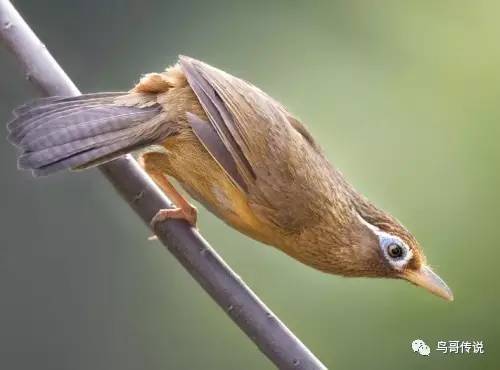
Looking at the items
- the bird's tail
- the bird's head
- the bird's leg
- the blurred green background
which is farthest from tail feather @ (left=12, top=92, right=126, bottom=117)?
the blurred green background

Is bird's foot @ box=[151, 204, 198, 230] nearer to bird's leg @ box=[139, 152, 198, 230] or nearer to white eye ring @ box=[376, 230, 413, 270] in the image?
bird's leg @ box=[139, 152, 198, 230]

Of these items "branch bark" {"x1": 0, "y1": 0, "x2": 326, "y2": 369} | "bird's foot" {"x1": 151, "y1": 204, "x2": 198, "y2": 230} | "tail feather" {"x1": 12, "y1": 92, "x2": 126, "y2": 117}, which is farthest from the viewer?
"bird's foot" {"x1": 151, "y1": 204, "x2": 198, "y2": 230}

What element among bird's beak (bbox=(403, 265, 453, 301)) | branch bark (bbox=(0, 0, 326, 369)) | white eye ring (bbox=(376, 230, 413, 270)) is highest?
branch bark (bbox=(0, 0, 326, 369))

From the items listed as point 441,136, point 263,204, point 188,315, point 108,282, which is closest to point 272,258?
point 188,315

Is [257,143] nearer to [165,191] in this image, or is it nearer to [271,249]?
[165,191]

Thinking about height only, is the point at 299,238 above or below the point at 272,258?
below

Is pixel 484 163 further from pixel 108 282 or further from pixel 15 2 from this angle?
pixel 15 2
